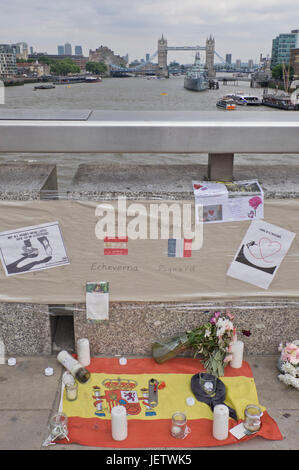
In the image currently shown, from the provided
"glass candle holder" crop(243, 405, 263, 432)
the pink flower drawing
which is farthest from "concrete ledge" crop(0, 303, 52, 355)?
the pink flower drawing

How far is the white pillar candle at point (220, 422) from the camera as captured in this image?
2.99 meters

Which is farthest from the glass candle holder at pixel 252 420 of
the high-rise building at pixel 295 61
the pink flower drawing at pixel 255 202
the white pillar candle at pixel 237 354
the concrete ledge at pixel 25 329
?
the high-rise building at pixel 295 61

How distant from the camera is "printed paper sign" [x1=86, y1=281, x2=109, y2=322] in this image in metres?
3.88

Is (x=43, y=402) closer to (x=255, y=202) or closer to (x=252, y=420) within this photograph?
(x=252, y=420)

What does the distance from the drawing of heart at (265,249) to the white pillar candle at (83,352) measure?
1775 millimetres

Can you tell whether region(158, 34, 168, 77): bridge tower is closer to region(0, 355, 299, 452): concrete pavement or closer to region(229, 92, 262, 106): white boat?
region(229, 92, 262, 106): white boat

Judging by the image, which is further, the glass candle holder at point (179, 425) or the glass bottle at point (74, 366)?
the glass bottle at point (74, 366)

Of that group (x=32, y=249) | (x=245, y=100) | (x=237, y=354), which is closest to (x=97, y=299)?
(x=32, y=249)

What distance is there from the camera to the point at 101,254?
3.79 metres

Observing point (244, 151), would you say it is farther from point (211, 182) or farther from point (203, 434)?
point (203, 434)

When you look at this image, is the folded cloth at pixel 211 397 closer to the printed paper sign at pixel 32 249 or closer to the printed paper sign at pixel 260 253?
the printed paper sign at pixel 260 253

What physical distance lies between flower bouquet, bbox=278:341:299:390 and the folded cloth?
0.57 meters

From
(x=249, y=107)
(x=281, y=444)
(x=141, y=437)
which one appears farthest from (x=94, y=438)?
(x=249, y=107)

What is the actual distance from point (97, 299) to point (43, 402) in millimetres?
997
